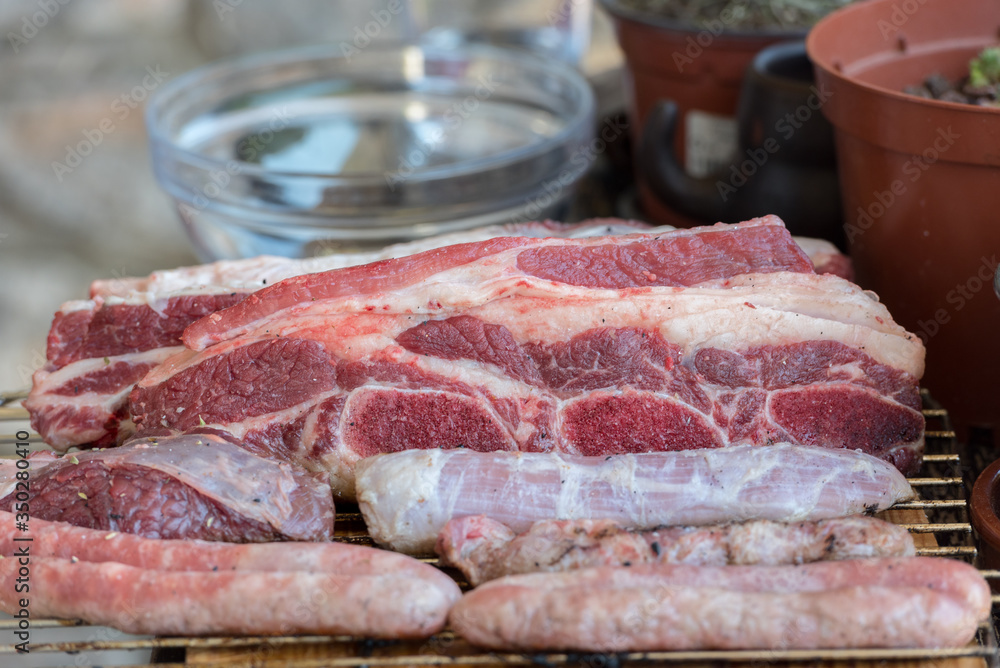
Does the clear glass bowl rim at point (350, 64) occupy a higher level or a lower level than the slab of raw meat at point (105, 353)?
higher

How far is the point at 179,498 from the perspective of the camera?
226 centimetres

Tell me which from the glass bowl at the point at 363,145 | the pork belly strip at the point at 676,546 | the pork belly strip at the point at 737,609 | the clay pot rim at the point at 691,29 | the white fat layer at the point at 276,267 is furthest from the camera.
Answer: the clay pot rim at the point at 691,29

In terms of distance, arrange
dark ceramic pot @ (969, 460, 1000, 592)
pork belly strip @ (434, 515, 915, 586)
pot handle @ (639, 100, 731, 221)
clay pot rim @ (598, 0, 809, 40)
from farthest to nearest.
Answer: pot handle @ (639, 100, 731, 221), clay pot rim @ (598, 0, 809, 40), dark ceramic pot @ (969, 460, 1000, 592), pork belly strip @ (434, 515, 915, 586)

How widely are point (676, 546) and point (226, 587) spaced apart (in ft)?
3.50

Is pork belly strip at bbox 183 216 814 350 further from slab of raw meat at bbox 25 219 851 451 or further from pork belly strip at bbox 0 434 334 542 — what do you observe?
pork belly strip at bbox 0 434 334 542

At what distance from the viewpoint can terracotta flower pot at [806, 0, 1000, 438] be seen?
2520 millimetres

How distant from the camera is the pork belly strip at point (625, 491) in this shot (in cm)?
226

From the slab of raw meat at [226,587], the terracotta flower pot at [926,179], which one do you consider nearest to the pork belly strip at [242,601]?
the slab of raw meat at [226,587]

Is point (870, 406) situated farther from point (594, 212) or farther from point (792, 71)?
point (594, 212)

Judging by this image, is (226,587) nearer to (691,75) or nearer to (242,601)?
(242,601)

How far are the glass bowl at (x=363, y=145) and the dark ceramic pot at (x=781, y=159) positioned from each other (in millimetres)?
638

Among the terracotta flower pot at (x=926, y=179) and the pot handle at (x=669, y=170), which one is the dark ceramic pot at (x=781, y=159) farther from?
the terracotta flower pot at (x=926, y=179)

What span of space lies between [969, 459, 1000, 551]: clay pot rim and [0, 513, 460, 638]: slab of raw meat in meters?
1.33

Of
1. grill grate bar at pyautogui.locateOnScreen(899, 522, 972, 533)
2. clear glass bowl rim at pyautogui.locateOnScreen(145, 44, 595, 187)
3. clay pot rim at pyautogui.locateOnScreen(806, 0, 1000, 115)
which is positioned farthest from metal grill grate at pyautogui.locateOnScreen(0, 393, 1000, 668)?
clear glass bowl rim at pyautogui.locateOnScreen(145, 44, 595, 187)
